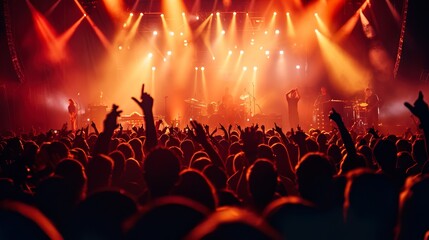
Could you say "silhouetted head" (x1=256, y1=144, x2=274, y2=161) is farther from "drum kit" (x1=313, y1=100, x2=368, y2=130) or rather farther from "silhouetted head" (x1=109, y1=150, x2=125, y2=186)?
"drum kit" (x1=313, y1=100, x2=368, y2=130)

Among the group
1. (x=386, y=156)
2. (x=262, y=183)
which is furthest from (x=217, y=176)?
(x=386, y=156)

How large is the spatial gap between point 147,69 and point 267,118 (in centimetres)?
941

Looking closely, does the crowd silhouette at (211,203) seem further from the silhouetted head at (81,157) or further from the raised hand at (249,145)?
the silhouetted head at (81,157)

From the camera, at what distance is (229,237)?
56.6 inches

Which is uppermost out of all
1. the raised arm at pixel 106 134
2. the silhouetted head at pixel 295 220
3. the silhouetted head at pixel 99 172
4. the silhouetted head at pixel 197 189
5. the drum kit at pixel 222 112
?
the drum kit at pixel 222 112

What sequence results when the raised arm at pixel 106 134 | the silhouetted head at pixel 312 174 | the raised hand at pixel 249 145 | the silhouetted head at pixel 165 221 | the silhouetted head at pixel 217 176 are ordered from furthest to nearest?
the raised arm at pixel 106 134 → the raised hand at pixel 249 145 → the silhouetted head at pixel 217 176 → the silhouetted head at pixel 312 174 → the silhouetted head at pixel 165 221

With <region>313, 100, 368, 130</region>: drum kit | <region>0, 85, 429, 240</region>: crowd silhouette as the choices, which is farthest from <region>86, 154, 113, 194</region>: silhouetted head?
<region>313, 100, 368, 130</region>: drum kit

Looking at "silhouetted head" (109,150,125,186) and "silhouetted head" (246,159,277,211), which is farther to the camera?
"silhouetted head" (109,150,125,186)

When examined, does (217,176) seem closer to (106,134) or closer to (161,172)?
(161,172)

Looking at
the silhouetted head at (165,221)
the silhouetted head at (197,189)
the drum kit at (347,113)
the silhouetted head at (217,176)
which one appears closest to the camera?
the silhouetted head at (165,221)

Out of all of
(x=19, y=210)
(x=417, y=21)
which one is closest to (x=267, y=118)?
(x=417, y=21)

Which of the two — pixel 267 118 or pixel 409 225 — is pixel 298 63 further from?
pixel 409 225

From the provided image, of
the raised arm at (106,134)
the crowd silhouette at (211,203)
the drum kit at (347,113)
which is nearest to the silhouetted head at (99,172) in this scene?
the crowd silhouette at (211,203)

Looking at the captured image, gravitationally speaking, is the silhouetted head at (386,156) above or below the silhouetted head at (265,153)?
below
